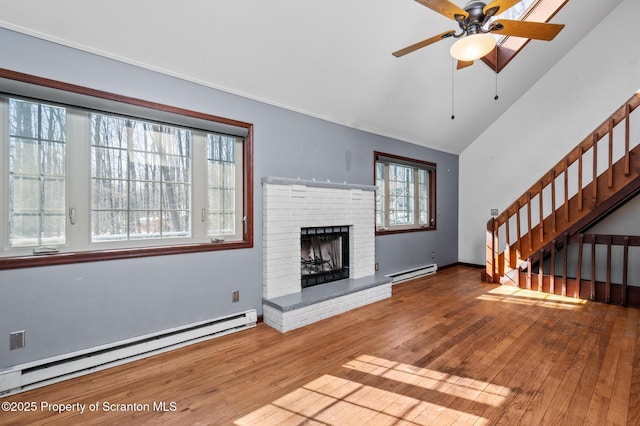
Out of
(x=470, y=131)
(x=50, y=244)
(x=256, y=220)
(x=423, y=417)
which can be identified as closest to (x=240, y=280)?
(x=256, y=220)

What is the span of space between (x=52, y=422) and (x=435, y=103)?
208 inches

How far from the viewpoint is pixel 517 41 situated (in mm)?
4348

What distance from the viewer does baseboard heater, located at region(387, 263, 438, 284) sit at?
4930 mm

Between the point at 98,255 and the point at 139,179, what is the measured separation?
2.39ft

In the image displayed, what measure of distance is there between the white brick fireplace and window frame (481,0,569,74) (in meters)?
2.83

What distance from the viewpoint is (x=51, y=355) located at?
7.11 ft

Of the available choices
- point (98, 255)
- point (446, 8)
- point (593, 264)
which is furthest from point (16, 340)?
point (593, 264)

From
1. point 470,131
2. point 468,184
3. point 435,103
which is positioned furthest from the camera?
point 468,184

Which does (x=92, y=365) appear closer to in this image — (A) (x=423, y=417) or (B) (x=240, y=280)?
(B) (x=240, y=280)

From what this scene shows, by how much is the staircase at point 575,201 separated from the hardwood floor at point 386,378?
1.18 metres

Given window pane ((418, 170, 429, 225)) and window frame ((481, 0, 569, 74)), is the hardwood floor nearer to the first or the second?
window pane ((418, 170, 429, 225))

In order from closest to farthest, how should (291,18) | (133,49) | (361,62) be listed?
(133,49) → (291,18) → (361,62)

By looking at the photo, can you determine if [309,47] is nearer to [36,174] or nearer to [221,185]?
[221,185]

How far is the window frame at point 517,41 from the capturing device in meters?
4.13
